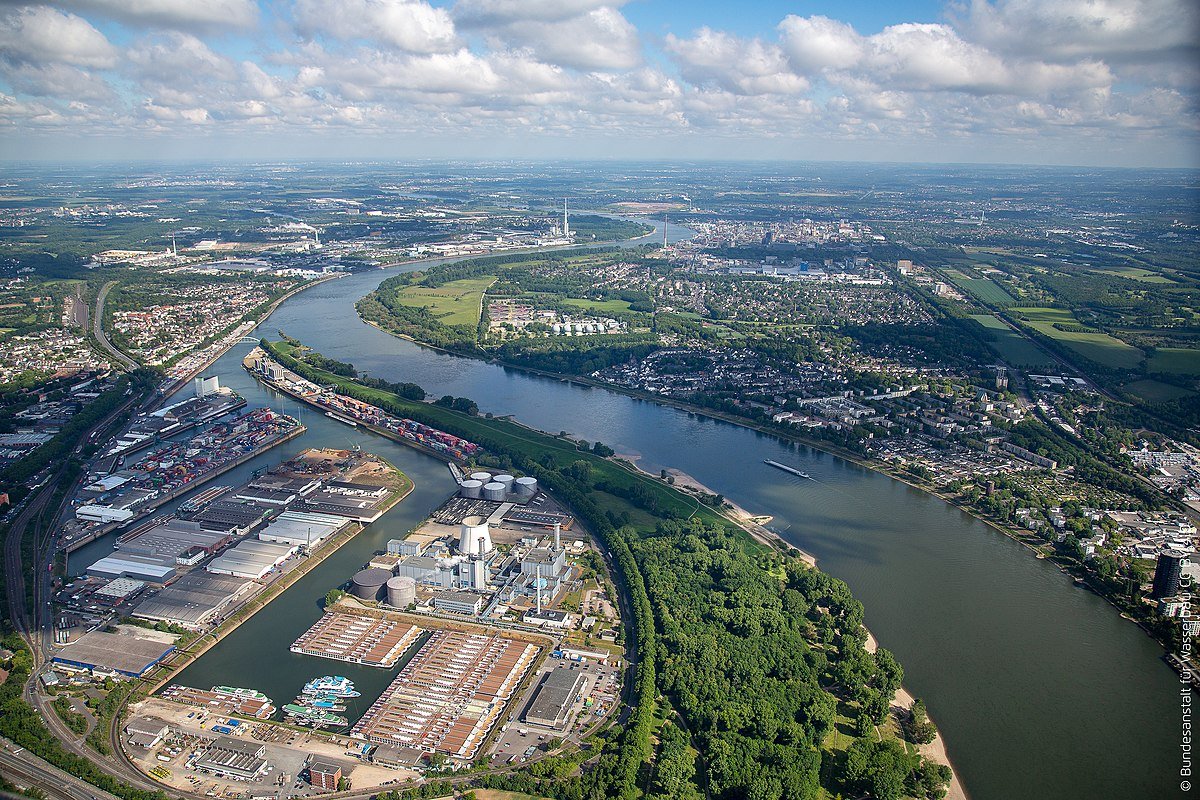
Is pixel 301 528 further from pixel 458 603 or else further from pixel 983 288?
pixel 983 288

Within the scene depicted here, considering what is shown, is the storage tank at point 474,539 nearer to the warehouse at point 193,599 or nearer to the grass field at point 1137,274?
the warehouse at point 193,599

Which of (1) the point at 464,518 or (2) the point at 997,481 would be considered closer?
(1) the point at 464,518

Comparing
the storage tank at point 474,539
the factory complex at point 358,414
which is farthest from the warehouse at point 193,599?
the factory complex at point 358,414

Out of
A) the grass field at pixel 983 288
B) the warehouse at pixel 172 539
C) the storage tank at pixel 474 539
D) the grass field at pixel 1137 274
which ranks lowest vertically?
the warehouse at pixel 172 539

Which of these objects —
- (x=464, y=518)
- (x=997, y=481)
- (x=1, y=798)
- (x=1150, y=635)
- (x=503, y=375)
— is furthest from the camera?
(x=503, y=375)

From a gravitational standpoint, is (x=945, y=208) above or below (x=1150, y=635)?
above

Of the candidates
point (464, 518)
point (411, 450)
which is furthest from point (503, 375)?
point (464, 518)

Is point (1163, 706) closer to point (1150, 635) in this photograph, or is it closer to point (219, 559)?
point (1150, 635)
